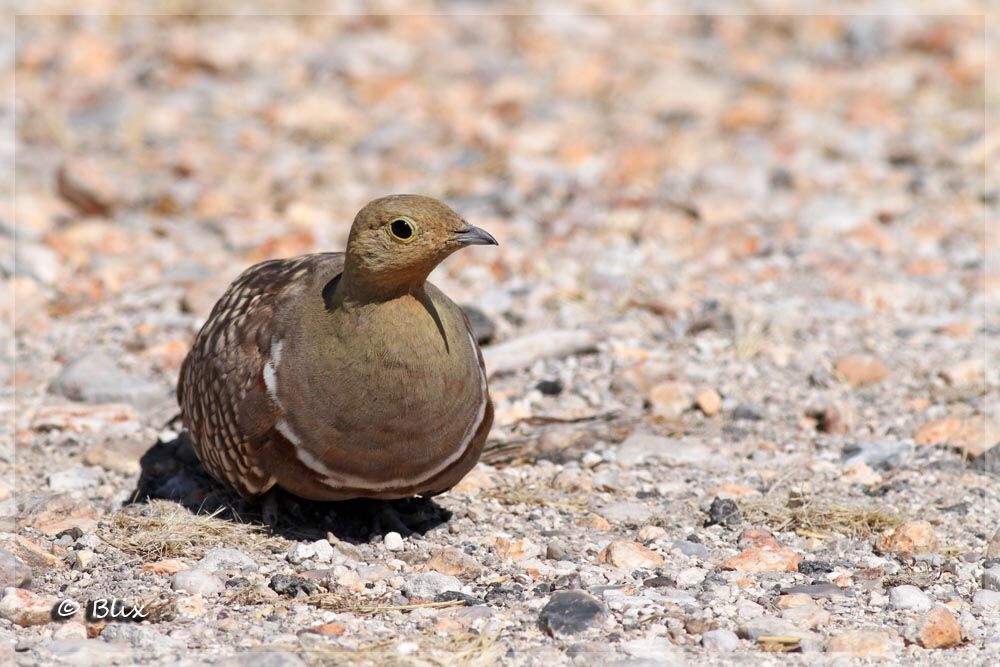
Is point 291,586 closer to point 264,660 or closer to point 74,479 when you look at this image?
point 264,660

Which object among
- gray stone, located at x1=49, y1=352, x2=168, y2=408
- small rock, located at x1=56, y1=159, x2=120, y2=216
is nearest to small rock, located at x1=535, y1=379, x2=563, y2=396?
gray stone, located at x1=49, y1=352, x2=168, y2=408

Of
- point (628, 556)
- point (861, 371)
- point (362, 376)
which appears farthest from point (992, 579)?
point (362, 376)

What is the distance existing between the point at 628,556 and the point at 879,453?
4.99 feet

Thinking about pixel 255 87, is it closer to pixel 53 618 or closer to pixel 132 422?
pixel 132 422

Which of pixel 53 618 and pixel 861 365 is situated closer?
pixel 53 618

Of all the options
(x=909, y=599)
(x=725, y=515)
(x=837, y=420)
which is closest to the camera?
(x=909, y=599)

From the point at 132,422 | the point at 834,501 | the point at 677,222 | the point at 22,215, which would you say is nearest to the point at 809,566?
the point at 834,501

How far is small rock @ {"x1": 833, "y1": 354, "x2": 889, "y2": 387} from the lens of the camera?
263 inches

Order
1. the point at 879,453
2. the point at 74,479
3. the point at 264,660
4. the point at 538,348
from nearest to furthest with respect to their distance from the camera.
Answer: the point at 264,660
the point at 74,479
the point at 879,453
the point at 538,348

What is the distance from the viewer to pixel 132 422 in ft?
20.9

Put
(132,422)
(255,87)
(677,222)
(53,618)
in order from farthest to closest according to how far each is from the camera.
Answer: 1. (255,87)
2. (677,222)
3. (132,422)
4. (53,618)

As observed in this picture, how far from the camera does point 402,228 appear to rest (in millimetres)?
4652

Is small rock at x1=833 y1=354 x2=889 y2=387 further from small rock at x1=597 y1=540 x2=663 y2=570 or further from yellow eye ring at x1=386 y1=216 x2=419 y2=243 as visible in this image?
yellow eye ring at x1=386 y1=216 x2=419 y2=243

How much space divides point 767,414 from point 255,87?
6.21 meters
